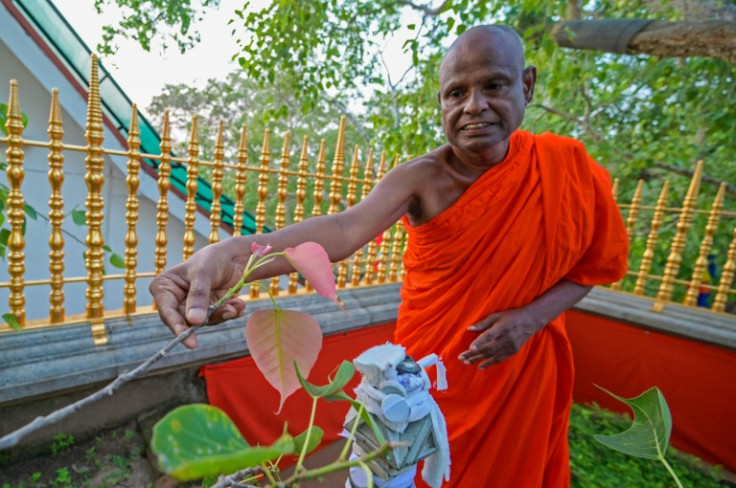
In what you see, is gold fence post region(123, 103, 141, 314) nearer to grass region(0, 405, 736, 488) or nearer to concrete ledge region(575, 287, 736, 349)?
grass region(0, 405, 736, 488)

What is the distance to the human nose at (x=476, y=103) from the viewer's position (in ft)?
4.18

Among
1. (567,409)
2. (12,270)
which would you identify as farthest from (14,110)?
Answer: (567,409)

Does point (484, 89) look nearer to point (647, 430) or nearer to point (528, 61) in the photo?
point (647, 430)

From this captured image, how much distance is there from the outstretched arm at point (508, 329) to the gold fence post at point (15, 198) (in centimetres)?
189

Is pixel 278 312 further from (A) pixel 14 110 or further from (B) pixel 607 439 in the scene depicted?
(A) pixel 14 110

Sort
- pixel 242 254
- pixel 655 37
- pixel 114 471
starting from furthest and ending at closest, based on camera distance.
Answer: pixel 655 37 → pixel 114 471 → pixel 242 254

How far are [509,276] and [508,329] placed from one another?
0.19 m

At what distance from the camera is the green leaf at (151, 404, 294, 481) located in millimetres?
213

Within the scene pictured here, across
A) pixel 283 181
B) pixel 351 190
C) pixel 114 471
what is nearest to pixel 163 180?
pixel 283 181

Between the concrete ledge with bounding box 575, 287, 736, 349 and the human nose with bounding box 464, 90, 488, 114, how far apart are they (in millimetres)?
2563

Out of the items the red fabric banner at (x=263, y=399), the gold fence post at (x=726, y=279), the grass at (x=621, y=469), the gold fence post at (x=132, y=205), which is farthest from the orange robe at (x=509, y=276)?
the gold fence post at (x=726, y=279)

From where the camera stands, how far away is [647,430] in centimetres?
40

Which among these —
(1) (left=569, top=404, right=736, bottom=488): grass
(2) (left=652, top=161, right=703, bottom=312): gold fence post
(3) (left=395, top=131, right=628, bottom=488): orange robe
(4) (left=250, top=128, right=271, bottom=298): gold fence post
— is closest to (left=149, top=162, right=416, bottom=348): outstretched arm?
(3) (left=395, top=131, right=628, bottom=488): orange robe

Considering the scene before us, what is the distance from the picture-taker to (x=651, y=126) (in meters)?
5.14
